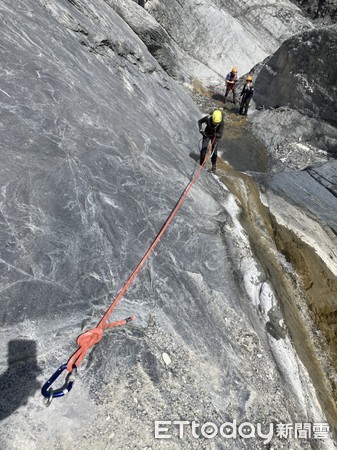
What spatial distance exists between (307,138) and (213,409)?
43.3 feet

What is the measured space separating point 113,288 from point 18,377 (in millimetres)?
1574

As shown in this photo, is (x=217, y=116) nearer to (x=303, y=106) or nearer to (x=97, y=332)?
(x=97, y=332)

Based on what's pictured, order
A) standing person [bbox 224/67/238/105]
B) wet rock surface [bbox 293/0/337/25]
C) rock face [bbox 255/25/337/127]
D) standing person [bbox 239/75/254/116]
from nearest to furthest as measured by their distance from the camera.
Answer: rock face [bbox 255/25/337/127], standing person [bbox 239/75/254/116], standing person [bbox 224/67/238/105], wet rock surface [bbox 293/0/337/25]

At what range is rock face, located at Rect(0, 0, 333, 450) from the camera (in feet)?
12.1

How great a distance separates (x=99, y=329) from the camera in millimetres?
3883

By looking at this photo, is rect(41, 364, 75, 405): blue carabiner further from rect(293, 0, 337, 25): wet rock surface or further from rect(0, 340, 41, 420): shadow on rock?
rect(293, 0, 337, 25): wet rock surface

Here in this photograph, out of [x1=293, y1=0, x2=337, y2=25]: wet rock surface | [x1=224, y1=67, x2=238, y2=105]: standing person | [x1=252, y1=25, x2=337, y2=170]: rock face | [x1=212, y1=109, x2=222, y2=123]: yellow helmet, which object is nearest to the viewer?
[x1=212, y1=109, x2=222, y2=123]: yellow helmet

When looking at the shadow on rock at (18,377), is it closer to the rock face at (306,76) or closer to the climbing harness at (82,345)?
the climbing harness at (82,345)

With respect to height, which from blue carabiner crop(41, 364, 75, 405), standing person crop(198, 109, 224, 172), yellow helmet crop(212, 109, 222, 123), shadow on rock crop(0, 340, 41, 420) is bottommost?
shadow on rock crop(0, 340, 41, 420)

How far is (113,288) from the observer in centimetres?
458

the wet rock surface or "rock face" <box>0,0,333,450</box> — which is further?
the wet rock surface

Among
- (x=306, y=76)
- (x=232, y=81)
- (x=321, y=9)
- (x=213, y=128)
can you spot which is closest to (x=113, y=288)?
(x=213, y=128)

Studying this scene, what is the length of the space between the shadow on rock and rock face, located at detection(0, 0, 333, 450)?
11 mm

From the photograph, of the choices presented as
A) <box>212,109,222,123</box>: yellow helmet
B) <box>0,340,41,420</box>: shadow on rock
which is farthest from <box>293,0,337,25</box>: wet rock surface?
<box>0,340,41,420</box>: shadow on rock
